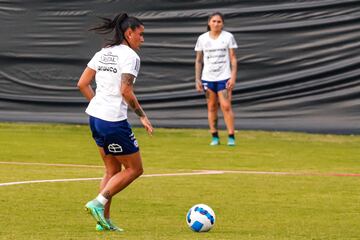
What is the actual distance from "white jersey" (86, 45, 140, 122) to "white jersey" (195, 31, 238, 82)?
981cm

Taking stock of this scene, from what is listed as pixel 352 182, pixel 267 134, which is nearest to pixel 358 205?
pixel 352 182

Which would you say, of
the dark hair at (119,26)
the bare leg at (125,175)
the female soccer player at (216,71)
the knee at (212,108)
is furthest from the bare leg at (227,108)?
the dark hair at (119,26)

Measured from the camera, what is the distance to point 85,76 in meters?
9.13

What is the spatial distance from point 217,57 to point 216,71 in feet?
0.82

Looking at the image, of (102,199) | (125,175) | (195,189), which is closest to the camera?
(102,199)

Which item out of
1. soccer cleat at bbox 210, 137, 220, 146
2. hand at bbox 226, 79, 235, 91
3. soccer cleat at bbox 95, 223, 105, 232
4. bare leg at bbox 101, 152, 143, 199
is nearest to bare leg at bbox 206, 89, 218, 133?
soccer cleat at bbox 210, 137, 220, 146

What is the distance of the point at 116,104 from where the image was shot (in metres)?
8.80

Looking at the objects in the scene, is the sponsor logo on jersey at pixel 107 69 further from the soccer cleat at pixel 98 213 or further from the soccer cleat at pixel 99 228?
the soccer cleat at pixel 99 228

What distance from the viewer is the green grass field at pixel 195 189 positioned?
29.6 feet

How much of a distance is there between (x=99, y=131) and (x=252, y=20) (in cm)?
1231

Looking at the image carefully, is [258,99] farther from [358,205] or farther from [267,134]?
[358,205]

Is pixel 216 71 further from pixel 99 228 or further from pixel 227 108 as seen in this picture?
pixel 99 228

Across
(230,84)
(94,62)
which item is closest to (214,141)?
(230,84)

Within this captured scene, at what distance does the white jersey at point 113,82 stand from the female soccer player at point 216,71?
31.7 feet
